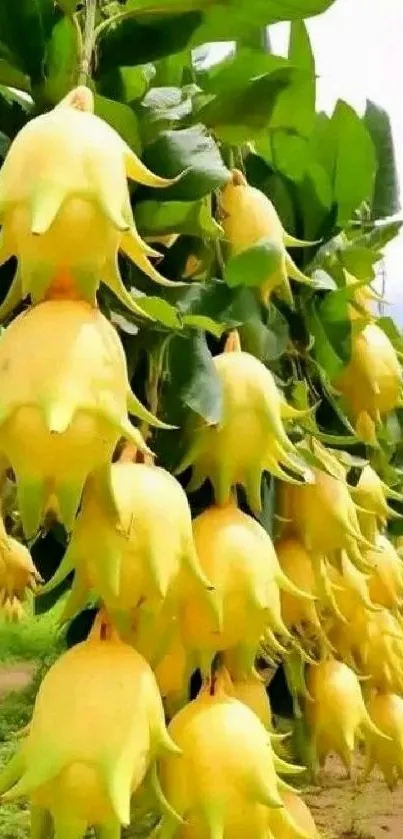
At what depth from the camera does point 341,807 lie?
2.55 meters

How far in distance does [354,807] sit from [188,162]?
2063mm

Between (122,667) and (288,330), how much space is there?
0.39 meters

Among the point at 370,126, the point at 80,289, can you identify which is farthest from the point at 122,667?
the point at 370,126

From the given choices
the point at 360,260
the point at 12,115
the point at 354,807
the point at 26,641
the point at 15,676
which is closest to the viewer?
the point at 12,115

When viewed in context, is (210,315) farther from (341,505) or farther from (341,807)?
(341,807)

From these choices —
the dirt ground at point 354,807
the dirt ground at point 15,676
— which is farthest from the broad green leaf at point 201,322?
the dirt ground at point 15,676

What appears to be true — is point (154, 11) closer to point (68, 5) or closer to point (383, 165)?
point (68, 5)

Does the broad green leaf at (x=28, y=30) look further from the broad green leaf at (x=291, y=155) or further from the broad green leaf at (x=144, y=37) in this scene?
the broad green leaf at (x=291, y=155)

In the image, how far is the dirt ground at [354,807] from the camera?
7.67ft

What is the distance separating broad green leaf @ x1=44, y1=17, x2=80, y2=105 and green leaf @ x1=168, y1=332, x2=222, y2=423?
15 cm

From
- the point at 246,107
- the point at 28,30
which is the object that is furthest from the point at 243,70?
the point at 28,30

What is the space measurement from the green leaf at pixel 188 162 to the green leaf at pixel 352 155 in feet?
0.76

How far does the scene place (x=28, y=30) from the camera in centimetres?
64

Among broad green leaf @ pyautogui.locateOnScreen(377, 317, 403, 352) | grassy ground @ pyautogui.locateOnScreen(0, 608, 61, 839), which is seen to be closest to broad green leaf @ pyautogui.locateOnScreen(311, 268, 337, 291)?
broad green leaf @ pyautogui.locateOnScreen(377, 317, 403, 352)
